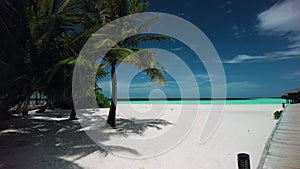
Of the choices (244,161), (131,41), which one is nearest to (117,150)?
(244,161)

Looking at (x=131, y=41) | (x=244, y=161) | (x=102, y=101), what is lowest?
(x=244, y=161)

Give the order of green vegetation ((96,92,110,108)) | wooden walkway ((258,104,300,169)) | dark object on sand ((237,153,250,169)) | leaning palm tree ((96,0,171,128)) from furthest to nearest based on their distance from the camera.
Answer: green vegetation ((96,92,110,108)) → leaning palm tree ((96,0,171,128)) → wooden walkway ((258,104,300,169)) → dark object on sand ((237,153,250,169))

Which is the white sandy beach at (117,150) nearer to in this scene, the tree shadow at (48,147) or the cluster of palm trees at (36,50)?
the tree shadow at (48,147)

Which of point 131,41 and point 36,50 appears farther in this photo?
point 131,41

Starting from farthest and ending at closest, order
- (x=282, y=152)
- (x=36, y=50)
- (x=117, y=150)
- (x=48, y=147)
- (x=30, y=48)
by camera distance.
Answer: (x=48, y=147), (x=117, y=150), (x=36, y=50), (x=30, y=48), (x=282, y=152)

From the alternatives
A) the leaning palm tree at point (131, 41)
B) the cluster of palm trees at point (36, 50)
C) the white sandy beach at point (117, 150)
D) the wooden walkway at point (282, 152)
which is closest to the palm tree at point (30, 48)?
the cluster of palm trees at point (36, 50)

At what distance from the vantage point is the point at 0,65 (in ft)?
13.4

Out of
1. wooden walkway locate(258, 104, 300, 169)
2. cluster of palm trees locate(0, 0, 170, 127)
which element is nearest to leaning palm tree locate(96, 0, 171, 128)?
cluster of palm trees locate(0, 0, 170, 127)

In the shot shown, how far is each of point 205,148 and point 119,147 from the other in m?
2.58

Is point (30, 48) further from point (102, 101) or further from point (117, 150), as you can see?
point (102, 101)

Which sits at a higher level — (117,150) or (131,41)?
(131,41)

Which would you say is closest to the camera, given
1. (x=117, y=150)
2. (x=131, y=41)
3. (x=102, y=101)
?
(x=117, y=150)

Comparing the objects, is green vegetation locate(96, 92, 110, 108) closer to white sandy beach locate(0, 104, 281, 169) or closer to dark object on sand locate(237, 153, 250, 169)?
white sandy beach locate(0, 104, 281, 169)

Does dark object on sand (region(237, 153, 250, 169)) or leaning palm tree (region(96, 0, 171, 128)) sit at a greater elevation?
leaning palm tree (region(96, 0, 171, 128))
